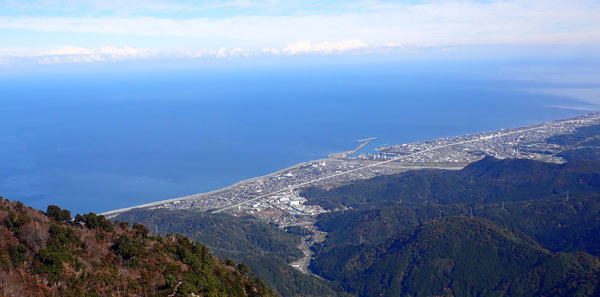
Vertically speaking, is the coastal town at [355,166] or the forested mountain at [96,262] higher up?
the forested mountain at [96,262]

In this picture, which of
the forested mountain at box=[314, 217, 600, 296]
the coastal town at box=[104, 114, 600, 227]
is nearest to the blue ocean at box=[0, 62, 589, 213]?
the coastal town at box=[104, 114, 600, 227]

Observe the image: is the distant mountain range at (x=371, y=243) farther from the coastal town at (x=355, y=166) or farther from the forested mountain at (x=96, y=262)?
the coastal town at (x=355, y=166)

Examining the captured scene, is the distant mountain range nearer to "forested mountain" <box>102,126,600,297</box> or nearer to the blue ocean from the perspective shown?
"forested mountain" <box>102,126,600,297</box>

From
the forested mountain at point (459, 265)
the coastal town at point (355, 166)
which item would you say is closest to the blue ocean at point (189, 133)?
the coastal town at point (355, 166)

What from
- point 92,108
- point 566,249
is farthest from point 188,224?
point 92,108

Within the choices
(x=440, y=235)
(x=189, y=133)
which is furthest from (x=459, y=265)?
(x=189, y=133)

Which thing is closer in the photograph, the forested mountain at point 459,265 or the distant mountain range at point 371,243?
the distant mountain range at point 371,243
